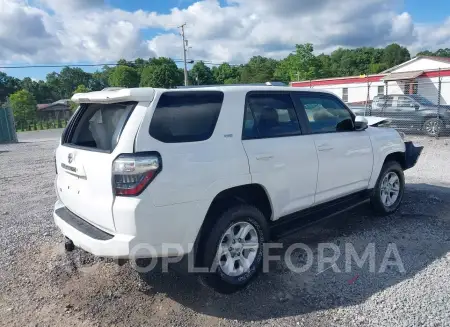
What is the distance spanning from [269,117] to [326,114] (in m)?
1.08

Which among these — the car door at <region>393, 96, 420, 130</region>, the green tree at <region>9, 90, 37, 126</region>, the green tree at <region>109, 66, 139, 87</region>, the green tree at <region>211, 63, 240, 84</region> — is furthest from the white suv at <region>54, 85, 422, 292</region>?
the green tree at <region>211, 63, 240, 84</region>

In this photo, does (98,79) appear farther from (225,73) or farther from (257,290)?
(257,290)

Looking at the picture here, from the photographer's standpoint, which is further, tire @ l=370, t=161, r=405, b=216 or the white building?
the white building

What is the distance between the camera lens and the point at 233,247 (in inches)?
127

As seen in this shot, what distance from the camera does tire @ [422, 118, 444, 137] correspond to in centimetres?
1323

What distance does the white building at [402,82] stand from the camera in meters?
26.6

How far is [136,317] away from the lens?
295 cm

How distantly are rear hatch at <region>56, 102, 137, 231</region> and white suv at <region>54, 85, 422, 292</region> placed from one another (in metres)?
0.01

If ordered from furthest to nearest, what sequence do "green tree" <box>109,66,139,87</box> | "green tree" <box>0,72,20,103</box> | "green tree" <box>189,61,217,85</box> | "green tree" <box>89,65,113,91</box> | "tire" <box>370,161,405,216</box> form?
1. "green tree" <box>89,65,113,91</box>
2. "green tree" <box>0,72,20,103</box>
3. "green tree" <box>189,61,217,85</box>
4. "green tree" <box>109,66,139,87</box>
5. "tire" <box>370,161,405,216</box>

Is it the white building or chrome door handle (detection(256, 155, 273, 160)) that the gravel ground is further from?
the white building

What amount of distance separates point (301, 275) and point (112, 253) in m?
1.86

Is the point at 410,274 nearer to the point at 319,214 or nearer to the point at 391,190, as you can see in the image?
the point at 319,214

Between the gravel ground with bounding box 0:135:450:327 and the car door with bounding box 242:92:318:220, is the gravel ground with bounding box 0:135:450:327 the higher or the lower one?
the lower one

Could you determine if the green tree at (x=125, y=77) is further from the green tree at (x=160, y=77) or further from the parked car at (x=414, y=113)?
the parked car at (x=414, y=113)
